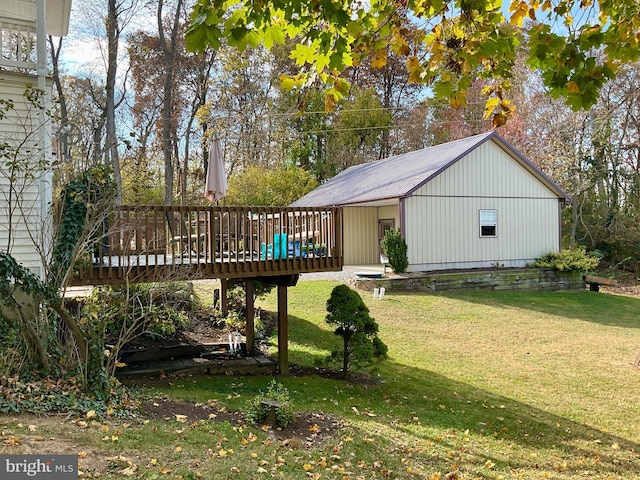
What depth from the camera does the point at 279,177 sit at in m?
25.0

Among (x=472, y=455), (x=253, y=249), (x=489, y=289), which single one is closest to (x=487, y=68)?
(x=472, y=455)

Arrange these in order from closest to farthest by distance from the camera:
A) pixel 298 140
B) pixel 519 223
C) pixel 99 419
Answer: pixel 99 419
pixel 519 223
pixel 298 140

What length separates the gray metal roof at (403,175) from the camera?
17.2 m

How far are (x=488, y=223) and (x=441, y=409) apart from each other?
42.2ft

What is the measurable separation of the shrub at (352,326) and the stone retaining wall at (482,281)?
706 centimetres

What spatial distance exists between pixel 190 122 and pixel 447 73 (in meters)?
22.7

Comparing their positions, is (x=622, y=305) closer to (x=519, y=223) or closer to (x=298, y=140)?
(x=519, y=223)

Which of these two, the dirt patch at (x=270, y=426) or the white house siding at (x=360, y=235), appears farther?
the white house siding at (x=360, y=235)

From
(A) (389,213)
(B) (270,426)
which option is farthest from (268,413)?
(A) (389,213)

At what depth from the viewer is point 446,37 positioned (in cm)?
383

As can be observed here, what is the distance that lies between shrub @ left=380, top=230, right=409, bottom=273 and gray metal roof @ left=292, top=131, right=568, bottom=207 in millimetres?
1430

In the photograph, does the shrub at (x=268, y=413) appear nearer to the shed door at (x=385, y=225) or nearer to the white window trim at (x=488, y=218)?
the shed door at (x=385, y=225)
